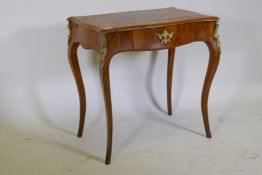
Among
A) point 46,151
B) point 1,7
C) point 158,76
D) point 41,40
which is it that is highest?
point 1,7

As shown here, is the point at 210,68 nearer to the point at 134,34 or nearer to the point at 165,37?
the point at 165,37

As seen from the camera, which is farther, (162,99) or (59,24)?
(162,99)

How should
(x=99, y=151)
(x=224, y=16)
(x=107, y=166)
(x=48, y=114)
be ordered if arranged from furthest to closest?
(x=224, y=16) < (x=48, y=114) < (x=99, y=151) < (x=107, y=166)

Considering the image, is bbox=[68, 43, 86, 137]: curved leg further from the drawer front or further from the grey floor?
the drawer front

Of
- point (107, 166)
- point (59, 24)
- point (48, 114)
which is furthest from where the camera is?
point (48, 114)

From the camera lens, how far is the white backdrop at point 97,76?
1.96 metres

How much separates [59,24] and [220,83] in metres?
1.02

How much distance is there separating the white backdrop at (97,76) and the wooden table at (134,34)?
0.83 feet

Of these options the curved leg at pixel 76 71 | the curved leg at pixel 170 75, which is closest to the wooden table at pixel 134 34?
the curved leg at pixel 76 71

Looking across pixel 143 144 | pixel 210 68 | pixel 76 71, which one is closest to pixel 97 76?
pixel 76 71

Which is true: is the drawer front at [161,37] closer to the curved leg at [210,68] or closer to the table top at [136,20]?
the table top at [136,20]

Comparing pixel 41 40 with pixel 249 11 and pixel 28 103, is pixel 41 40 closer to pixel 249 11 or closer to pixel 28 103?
pixel 28 103

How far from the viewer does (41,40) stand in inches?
78.4

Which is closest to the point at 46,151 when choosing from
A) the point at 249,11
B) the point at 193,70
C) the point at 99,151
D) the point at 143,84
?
the point at 99,151
